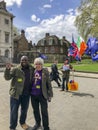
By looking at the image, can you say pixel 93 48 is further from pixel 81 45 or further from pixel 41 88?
pixel 81 45

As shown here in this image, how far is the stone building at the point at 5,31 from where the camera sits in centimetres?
5034

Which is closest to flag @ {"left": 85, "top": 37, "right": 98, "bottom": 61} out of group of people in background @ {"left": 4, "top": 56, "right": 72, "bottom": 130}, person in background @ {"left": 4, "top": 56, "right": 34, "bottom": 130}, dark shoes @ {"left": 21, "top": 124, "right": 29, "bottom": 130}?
group of people in background @ {"left": 4, "top": 56, "right": 72, "bottom": 130}

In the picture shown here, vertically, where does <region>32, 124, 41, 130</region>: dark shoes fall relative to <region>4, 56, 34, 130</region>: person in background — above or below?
below

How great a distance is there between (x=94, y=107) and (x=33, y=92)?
13.0ft

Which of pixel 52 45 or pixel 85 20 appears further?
pixel 52 45

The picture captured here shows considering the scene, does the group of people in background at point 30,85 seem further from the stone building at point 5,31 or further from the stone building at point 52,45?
the stone building at point 52,45

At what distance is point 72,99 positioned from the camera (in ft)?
37.5

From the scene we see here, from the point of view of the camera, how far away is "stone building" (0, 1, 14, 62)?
5034cm

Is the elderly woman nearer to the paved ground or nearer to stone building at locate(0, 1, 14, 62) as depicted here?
the paved ground

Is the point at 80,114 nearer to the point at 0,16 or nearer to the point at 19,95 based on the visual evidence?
the point at 19,95

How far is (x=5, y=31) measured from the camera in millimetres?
51562

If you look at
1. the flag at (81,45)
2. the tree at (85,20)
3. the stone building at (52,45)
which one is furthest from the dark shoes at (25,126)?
the stone building at (52,45)

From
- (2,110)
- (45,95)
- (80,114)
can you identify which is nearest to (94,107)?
(80,114)

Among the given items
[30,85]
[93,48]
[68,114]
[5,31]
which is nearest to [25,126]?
[30,85]
